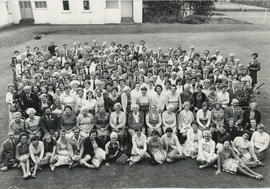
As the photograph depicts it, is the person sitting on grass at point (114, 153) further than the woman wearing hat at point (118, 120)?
No

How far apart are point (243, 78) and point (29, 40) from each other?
1865 centimetres

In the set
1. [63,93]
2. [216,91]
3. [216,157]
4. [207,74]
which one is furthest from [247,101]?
[63,93]

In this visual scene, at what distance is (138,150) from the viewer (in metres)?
8.97

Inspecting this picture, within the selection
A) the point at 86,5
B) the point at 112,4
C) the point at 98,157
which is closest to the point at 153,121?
the point at 98,157

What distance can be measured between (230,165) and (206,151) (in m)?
0.80

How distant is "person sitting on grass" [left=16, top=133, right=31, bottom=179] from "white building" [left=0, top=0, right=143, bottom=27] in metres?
23.9

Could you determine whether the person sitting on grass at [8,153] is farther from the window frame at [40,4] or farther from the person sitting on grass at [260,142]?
the window frame at [40,4]

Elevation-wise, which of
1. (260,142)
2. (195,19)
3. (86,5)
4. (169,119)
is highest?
(86,5)

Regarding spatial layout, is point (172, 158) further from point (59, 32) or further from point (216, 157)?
point (59, 32)

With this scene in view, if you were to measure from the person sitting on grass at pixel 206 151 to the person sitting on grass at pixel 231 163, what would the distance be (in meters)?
0.23

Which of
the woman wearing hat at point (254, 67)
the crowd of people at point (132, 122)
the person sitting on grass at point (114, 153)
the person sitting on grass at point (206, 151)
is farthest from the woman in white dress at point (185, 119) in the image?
the woman wearing hat at point (254, 67)

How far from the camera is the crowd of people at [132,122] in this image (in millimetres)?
8703

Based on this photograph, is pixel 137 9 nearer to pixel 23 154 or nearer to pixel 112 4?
pixel 112 4

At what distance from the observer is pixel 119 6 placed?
3069 centimetres
